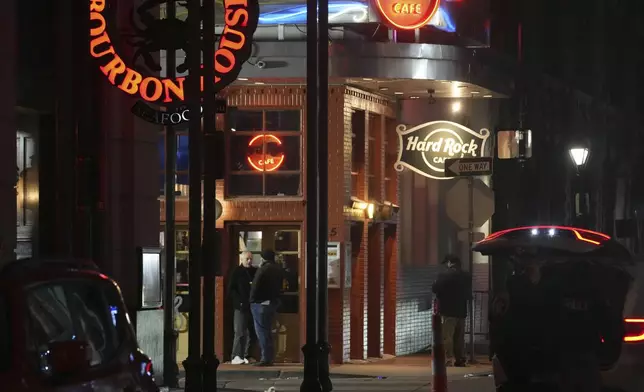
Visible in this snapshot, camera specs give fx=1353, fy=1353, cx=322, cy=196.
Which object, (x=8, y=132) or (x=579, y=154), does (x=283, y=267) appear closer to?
(x=579, y=154)

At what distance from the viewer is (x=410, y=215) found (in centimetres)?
2616

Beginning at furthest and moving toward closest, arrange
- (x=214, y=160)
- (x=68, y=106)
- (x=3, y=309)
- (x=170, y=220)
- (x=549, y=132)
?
(x=549, y=132) → (x=170, y=220) → (x=68, y=106) → (x=214, y=160) → (x=3, y=309)

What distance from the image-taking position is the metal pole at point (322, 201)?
16531 millimetres

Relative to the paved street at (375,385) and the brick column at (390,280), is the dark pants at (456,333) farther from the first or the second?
the paved street at (375,385)

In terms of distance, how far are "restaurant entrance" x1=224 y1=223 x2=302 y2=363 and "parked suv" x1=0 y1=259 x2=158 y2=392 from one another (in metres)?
14.3

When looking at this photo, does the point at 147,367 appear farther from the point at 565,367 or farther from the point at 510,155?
the point at 510,155

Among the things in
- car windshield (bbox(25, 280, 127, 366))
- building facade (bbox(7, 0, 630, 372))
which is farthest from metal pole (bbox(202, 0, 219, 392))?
car windshield (bbox(25, 280, 127, 366))

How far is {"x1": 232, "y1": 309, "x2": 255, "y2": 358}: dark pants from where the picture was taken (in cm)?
2219

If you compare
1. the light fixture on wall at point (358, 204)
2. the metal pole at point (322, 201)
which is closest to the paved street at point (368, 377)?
the metal pole at point (322, 201)

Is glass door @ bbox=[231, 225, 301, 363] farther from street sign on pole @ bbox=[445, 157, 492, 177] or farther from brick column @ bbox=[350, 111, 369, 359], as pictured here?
street sign on pole @ bbox=[445, 157, 492, 177]

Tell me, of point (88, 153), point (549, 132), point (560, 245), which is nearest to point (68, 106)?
point (88, 153)

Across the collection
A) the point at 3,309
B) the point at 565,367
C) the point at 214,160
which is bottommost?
the point at 565,367

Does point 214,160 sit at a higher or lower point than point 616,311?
higher

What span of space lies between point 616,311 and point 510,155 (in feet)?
41.2
